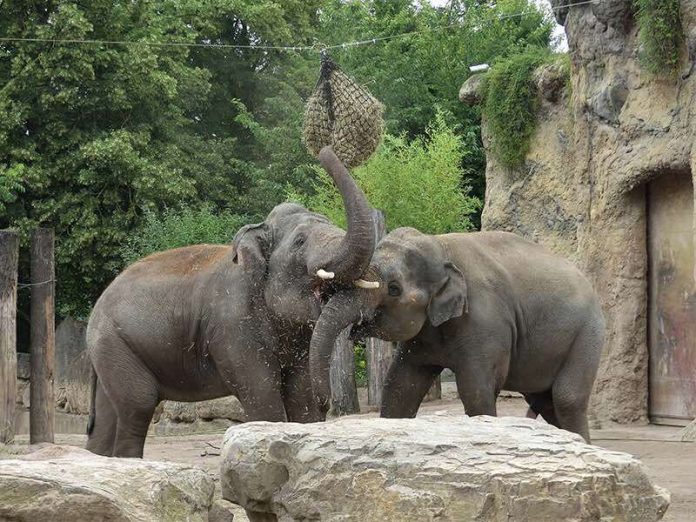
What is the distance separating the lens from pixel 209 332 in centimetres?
855

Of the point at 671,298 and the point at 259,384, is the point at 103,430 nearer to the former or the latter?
the point at 259,384

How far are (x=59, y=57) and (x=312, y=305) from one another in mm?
15502

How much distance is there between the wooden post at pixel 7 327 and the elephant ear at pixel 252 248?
5023mm

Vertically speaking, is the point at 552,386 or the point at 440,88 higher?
the point at 440,88

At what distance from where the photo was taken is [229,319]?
27.5 ft

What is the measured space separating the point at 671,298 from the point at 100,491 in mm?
9053

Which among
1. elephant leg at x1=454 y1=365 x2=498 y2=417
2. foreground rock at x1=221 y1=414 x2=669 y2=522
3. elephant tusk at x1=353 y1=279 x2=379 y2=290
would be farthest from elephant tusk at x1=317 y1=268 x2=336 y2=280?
foreground rock at x1=221 y1=414 x2=669 y2=522

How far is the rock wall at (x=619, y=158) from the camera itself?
41.0 ft

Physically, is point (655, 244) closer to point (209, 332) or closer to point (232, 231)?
point (209, 332)

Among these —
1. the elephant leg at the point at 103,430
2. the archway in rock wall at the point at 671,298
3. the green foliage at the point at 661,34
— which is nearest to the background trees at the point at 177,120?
the archway in rock wall at the point at 671,298

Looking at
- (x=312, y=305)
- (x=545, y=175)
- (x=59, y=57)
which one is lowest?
(x=312, y=305)

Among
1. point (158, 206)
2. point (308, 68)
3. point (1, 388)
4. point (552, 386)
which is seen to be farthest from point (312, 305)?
point (308, 68)

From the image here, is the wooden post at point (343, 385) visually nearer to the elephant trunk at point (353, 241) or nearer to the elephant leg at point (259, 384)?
the elephant leg at point (259, 384)

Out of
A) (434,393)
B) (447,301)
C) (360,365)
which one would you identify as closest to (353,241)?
(447,301)
